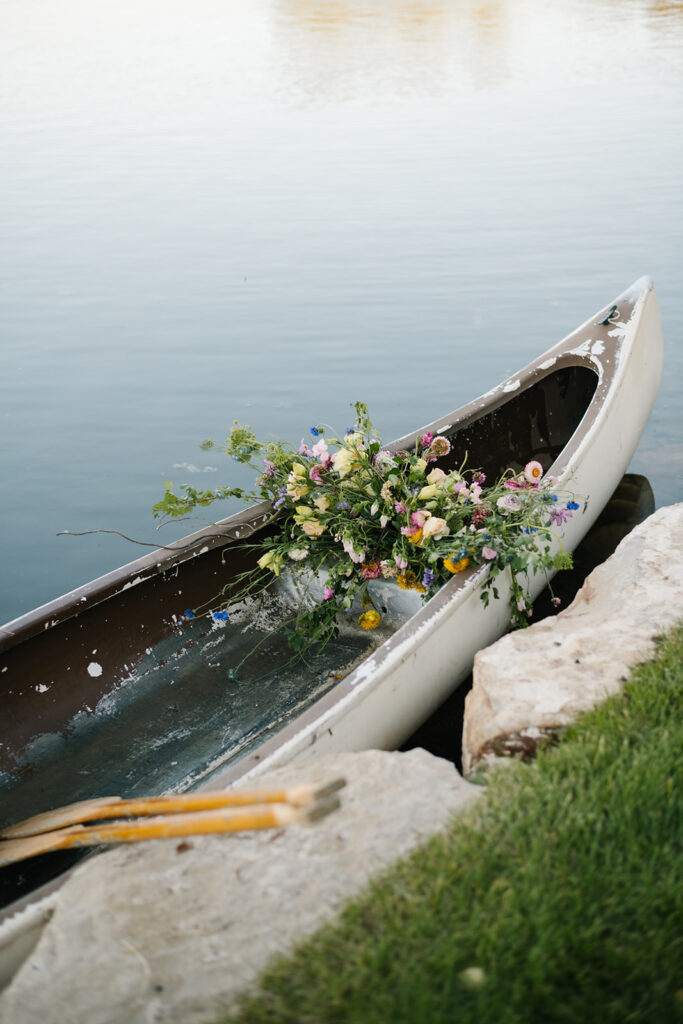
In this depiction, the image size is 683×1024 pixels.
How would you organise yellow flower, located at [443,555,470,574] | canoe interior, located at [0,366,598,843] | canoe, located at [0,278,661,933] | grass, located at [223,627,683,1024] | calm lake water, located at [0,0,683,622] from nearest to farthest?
grass, located at [223,627,683,1024]
canoe, located at [0,278,661,933]
canoe interior, located at [0,366,598,843]
yellow flower, located at [443,555,470,574]
calm lake water, located at [0,0,683,622]

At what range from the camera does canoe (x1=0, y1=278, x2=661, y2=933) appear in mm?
3008

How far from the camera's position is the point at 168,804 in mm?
2254

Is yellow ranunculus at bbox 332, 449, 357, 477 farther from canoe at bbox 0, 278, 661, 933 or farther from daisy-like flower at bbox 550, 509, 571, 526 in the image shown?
daisy-like flower at bbox 550, 509, 571, 526

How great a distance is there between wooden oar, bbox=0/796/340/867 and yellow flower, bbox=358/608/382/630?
1.54 metres

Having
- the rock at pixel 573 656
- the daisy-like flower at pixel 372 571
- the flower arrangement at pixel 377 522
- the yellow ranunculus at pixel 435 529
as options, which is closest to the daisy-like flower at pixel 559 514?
the flower arrangement at pixel 377 522

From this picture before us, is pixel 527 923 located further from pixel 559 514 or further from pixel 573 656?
pixel 559 514

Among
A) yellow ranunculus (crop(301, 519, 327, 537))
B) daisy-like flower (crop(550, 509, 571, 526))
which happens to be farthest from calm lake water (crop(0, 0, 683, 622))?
daisy-like flower (crop(550, 509, 571, 526))

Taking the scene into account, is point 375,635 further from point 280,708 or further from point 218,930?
point 218,930

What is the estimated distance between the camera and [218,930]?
2.02 m

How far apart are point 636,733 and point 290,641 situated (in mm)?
1565

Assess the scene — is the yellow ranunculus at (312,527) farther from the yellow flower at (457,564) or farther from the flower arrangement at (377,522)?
the yellow flower at (457,564)

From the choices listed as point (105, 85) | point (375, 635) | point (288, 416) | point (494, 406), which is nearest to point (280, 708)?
point (375, 635)

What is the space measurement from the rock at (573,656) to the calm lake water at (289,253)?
92.9 inches

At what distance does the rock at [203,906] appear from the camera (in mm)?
1894
